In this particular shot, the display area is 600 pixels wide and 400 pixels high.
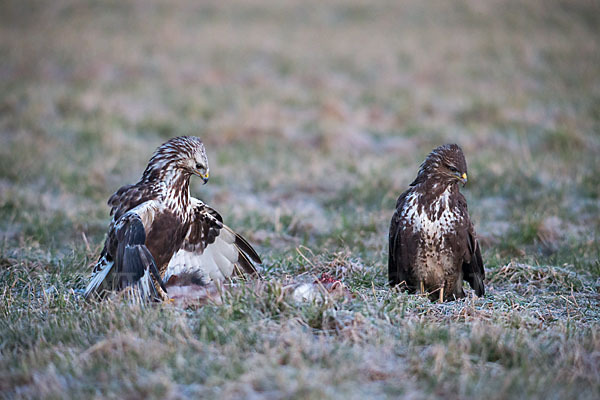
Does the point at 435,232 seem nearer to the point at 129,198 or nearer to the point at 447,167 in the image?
the point at 447,167

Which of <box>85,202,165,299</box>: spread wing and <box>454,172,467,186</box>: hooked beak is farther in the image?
<box>454,172,467,186</box>: hooked beak

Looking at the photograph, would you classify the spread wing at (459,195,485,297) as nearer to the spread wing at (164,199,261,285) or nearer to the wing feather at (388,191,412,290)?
the wing feather at (388,191,412,290)

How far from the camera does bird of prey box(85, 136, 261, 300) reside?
4.12 m

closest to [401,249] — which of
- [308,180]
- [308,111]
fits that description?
[308,180]

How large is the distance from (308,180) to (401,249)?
3.71 meters

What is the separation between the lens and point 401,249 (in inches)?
190

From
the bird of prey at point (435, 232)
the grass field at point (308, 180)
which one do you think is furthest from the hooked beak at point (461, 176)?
the grass field at point (308, 180)

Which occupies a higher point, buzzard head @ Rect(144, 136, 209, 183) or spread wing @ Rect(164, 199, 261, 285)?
buzzard head @ Rect(144, 136, 209, 183)

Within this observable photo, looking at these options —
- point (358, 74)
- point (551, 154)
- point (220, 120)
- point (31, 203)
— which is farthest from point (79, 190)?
point (358, 74)

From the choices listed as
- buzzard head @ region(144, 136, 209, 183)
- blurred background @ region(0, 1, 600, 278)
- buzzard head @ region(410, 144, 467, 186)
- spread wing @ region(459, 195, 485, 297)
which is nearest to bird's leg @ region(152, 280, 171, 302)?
buzzard head @ region(144, 136, 209, 183)

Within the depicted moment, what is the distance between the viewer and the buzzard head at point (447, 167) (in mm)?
4801

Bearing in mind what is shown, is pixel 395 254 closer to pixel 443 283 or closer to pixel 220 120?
pixel 443 283

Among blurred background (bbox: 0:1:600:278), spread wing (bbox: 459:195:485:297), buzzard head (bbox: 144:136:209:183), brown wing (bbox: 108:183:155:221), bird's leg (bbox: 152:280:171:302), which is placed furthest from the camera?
blurred background (bbox: 0:1:600:278)

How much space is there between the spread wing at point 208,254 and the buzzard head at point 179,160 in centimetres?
29
